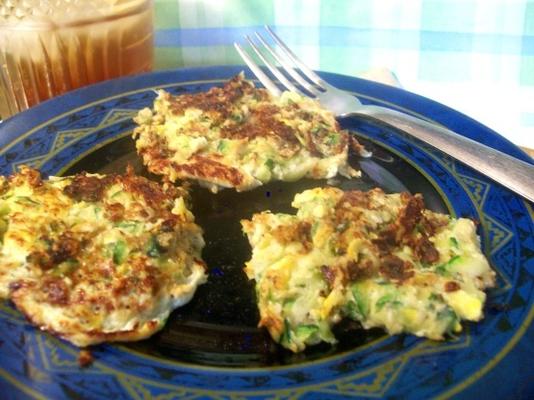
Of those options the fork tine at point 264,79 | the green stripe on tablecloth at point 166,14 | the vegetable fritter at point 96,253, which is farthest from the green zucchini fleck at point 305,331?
the green stripe on tablecloth at point 166,14

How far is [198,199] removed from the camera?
183 cm

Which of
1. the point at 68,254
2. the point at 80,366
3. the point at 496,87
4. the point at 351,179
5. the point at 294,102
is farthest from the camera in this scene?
the point at 496,87

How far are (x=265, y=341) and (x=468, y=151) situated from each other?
36.6 inches

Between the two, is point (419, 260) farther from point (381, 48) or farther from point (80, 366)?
point (381, 48)

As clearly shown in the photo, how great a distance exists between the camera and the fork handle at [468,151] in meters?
1.72

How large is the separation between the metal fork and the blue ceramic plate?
0.24 ft

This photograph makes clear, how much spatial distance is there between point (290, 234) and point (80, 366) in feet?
1.93

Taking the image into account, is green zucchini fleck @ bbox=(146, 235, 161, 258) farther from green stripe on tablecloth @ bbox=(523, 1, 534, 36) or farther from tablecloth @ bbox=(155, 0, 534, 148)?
green stripe on tablecloth @ bbox=(523, 1, 534, 36)

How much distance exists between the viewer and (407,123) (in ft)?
6.70

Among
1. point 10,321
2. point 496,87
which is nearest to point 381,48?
point 496,87

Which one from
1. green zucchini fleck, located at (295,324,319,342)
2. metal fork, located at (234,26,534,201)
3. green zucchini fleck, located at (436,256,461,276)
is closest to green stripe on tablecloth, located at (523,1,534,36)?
metal fork, located at (234,26,534,201)

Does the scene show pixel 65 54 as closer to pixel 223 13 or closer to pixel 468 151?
pixel 223 13

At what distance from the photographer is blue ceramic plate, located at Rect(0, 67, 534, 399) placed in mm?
1208

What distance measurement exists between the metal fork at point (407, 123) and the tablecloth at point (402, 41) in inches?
26.1
